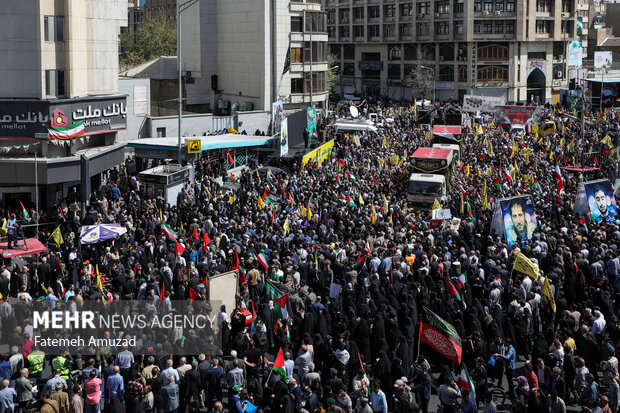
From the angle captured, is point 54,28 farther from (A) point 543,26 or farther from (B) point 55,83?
(A) point 543,26

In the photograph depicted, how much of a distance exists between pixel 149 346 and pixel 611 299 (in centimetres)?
1001

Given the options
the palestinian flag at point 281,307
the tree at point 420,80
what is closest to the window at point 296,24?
the tree at point 420,80

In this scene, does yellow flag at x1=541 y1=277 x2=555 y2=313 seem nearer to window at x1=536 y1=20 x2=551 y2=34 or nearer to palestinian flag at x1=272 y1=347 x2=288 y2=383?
palestinian flag at x1=272 y1=347 x2=288 y2=383

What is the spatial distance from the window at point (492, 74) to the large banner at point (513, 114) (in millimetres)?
40129

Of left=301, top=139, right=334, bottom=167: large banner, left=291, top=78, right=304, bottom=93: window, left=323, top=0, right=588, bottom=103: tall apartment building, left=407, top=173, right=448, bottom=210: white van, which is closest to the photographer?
left=407, top=173, right=448, bottom=210: white van

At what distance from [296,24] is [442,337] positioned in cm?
4121

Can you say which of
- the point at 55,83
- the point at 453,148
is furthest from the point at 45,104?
the point at 453,148

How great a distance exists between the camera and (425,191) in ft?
105

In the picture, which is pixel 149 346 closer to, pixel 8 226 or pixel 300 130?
pixel 8 226

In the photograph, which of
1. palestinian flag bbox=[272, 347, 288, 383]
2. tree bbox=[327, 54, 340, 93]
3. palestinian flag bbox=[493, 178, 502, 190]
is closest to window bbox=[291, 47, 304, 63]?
palestinian flag bbox=[493, 178, 502, 190]

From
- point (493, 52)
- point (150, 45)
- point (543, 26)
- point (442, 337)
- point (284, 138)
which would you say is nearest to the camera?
point (442, 337)

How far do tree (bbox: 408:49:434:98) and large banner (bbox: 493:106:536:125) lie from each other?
133 ft

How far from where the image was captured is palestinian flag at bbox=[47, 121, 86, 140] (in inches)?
1150

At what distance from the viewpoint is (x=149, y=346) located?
14.4 metres
